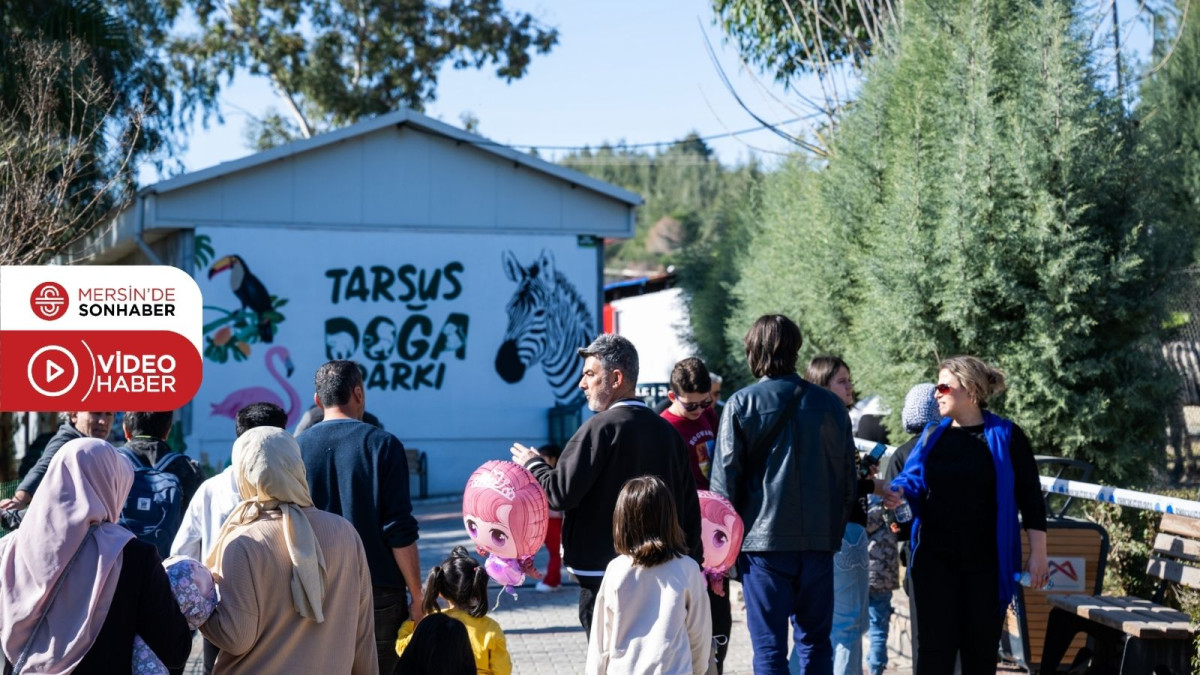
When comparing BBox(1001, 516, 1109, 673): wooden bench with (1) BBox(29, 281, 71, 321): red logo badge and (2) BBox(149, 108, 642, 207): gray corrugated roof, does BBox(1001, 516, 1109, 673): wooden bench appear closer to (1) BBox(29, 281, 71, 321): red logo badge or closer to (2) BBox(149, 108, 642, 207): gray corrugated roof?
(1) BBox(29, 281, 71, 321): red logo badge

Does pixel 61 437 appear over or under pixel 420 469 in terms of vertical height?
over

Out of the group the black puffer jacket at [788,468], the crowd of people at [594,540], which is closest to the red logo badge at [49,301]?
the crowd of people at [594,540]

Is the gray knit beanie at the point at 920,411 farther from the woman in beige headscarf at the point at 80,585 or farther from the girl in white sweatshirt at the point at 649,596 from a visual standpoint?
the woman in beige headscarf at the point at 80,585

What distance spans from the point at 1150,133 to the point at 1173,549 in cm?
544

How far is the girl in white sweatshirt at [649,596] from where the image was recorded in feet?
14.9

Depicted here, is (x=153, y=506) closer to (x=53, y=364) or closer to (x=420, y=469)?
(x=53, y=364)

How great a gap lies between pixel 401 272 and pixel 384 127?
7.43ft

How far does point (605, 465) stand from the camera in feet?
16.9

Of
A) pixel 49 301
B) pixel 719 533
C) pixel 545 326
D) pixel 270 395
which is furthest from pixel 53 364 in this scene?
pixel 719 533

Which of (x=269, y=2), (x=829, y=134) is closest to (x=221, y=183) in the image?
(x=829, y=134)

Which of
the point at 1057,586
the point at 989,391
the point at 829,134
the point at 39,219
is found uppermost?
the point at 829,134

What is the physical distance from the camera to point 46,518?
3750 mm

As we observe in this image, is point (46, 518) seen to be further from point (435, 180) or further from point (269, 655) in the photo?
point (435, 180)

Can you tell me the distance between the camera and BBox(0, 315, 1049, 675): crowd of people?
12.5 feet
